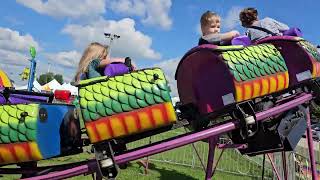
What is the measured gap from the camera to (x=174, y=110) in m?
2.09

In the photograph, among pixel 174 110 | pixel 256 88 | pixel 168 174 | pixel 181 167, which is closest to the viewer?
pixel 174 110

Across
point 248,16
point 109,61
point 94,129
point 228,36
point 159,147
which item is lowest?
point 159,147

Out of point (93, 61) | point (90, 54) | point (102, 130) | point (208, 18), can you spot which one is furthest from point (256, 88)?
point (90, 54)

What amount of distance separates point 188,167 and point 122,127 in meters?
7.23

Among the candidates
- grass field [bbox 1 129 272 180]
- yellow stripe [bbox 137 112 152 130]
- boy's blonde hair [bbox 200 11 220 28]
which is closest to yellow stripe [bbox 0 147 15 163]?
yellow stripe [bbox 137 112 152 130]

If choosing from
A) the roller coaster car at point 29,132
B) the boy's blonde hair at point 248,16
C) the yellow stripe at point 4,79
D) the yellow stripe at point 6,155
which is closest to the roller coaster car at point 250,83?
the boy's blonde hair at point 248,16

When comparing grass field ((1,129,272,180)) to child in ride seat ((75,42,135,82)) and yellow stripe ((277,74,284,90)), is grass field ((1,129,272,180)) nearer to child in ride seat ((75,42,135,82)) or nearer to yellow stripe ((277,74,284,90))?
child in ride seat ((75,42,135,82))

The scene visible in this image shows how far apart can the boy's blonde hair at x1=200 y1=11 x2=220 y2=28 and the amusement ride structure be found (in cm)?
44

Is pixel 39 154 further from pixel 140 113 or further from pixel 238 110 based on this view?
pixel 238 110

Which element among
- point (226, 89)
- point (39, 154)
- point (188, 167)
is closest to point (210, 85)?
point (226, 89)

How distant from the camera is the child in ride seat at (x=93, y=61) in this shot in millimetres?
2709

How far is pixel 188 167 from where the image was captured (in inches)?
355

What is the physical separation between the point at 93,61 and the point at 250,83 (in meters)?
1.07

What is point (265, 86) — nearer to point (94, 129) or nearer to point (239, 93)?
point (239, 93)
